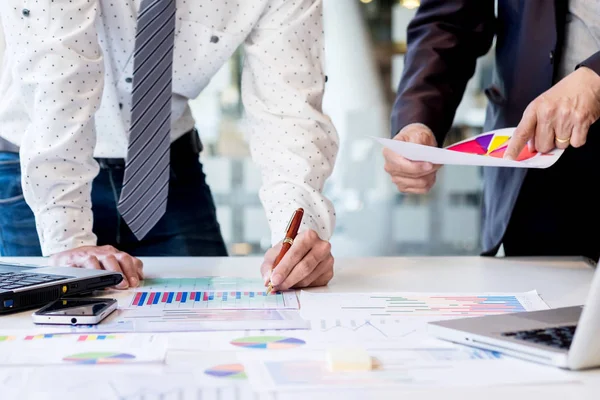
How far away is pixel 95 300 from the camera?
982mm

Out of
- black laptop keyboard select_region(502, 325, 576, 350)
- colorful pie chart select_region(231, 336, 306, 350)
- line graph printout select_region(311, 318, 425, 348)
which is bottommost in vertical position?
line graph printout select_region(311, 318, 425, 348)

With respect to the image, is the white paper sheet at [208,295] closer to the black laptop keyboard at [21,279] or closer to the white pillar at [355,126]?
the black laptop keyboard at [21,279]

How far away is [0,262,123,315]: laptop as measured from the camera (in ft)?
3.22

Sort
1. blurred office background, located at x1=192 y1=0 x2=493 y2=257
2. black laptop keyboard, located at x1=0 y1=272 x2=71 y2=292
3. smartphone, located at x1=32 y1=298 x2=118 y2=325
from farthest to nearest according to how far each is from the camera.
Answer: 1. blurred office background, located at x1=192 y1=0 x2=493 y2=257
2. black laptop keyboard, located at x1=0 y1=272 x2=71 y2=292
3. smartphone, located at x1=32 y1=298 x2=118 y2=325

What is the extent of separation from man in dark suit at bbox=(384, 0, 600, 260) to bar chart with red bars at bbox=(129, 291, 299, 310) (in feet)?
1.59

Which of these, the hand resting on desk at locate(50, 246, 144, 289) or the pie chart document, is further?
the hand resting on desk at locate(50, 246, 144, 289)

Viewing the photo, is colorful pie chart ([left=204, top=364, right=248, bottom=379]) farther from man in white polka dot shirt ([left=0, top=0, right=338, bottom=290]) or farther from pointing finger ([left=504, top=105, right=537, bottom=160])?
pointing finger ([left=504, top=105, right=537, bottom=160])

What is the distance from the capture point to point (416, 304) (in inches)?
41.5

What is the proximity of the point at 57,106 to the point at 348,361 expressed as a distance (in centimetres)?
77

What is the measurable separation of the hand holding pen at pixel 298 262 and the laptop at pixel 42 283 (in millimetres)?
239

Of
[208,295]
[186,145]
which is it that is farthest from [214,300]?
[186,145]

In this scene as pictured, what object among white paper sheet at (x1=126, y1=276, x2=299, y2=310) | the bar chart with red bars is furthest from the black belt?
the bar chart with red bars

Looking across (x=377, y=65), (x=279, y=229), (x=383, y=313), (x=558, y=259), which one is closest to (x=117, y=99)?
(x=279, y=229)

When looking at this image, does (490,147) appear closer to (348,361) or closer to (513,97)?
(513,97)
